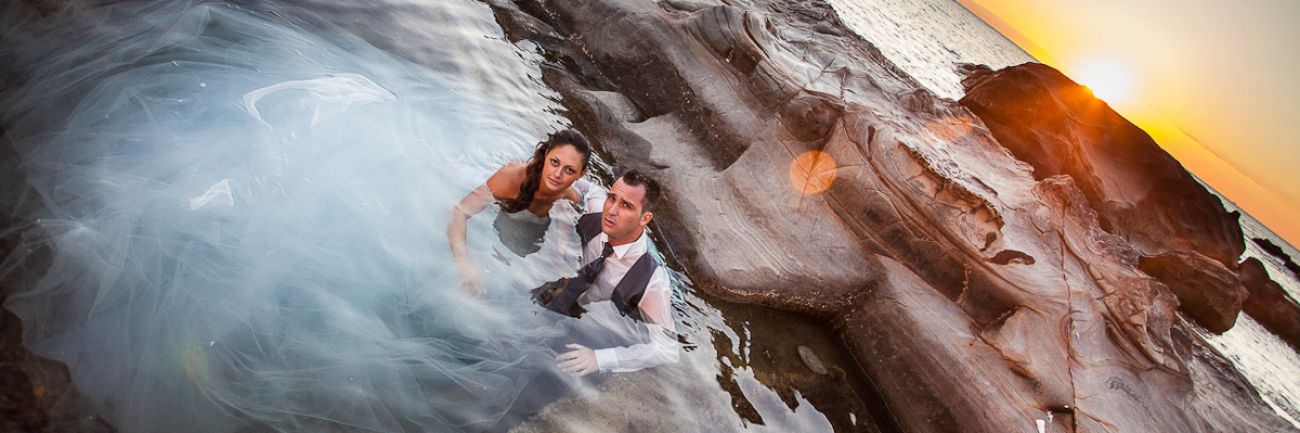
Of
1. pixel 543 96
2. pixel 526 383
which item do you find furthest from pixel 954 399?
pixel 543 96

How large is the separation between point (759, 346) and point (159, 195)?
491cm

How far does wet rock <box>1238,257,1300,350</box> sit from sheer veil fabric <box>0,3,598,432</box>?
24.9 metres

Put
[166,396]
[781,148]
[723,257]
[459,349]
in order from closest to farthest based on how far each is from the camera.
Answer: [166,396] → [459,349] → [723,257] → [781,148]

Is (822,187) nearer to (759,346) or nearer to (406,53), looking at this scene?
(759,346)

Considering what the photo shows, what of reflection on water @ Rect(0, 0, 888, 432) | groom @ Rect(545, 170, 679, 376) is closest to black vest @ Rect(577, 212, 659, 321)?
groom @ Rect(545, 170, 679, 376)

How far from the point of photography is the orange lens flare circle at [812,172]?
7.68 metres

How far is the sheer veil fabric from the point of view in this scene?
2.76 metres

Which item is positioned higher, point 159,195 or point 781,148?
point 781,148

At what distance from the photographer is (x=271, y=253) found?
11.2ft

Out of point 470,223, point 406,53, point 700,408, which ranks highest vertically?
point 406,53

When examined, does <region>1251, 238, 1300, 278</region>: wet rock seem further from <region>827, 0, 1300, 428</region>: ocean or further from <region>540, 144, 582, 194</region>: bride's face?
<region>540, 144, 582, 194</region>: bride's face

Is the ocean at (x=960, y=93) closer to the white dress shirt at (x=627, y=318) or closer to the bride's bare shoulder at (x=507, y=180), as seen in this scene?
the white dress shirt at (x=627, y=318)

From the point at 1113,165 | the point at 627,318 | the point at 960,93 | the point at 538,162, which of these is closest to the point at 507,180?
the point at 538,162

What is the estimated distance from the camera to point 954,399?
6105 millimetres
